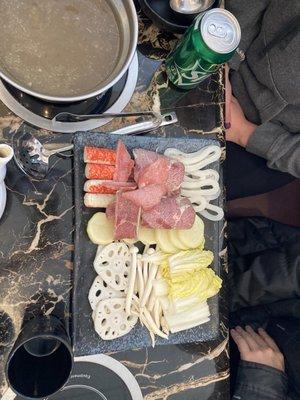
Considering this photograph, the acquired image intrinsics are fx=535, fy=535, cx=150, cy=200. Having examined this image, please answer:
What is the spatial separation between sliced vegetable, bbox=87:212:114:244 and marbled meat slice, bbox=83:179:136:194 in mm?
57

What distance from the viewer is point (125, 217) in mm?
1115

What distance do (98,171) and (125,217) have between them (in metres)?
0.12

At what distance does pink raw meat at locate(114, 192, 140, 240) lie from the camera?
111cm

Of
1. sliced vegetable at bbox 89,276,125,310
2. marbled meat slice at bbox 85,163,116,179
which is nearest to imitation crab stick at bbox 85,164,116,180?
marbled meat slice at bbox 85,163,116,179

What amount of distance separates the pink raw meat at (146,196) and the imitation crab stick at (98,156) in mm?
88

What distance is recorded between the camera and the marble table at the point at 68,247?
1190 millimetres

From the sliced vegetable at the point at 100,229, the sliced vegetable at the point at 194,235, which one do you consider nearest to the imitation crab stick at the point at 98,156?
the sliced vegetable at the point at 100,229

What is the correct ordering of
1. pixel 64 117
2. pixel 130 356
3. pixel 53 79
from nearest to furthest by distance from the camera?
pixel 53 79, pixel 64 117, pixel 130 356

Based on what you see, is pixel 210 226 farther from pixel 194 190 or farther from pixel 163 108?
pixel 163 108

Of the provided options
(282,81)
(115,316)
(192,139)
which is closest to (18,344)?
(115,316)

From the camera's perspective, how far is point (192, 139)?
1.24m

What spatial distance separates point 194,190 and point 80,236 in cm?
28

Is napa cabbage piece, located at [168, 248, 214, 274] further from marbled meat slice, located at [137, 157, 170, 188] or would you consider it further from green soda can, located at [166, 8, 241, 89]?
green soda can, located at [166, 8, 241, 89]

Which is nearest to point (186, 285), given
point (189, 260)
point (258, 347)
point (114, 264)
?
point (189, 260)
